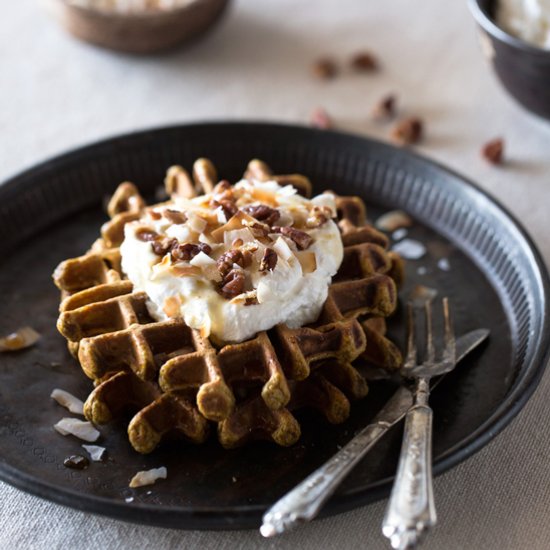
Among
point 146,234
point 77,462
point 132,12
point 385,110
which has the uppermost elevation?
point 132,12

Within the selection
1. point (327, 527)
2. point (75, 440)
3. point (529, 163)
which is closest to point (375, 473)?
point (327, 527)

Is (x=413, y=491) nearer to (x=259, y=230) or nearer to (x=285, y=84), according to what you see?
(x=259, y=230)

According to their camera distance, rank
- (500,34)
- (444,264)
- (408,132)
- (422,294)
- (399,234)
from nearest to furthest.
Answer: (422,294)
(444,264)
(399,234)
(500,34)
(408,132)

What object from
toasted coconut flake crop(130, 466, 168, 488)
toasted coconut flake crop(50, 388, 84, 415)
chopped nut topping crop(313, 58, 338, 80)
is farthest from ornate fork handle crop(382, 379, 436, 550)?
chopped nut topping crop(313, 58, 338, 80)

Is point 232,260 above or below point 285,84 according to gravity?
above

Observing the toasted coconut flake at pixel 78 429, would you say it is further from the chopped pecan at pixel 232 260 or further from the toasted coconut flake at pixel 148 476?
the chopped pecan at pixel 232 260

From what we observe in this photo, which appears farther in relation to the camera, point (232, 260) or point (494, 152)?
point (494, 152)

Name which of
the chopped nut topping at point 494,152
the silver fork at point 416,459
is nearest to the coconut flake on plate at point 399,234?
the silver fork at point 416,459

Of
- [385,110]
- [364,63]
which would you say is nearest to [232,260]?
[385,110]
